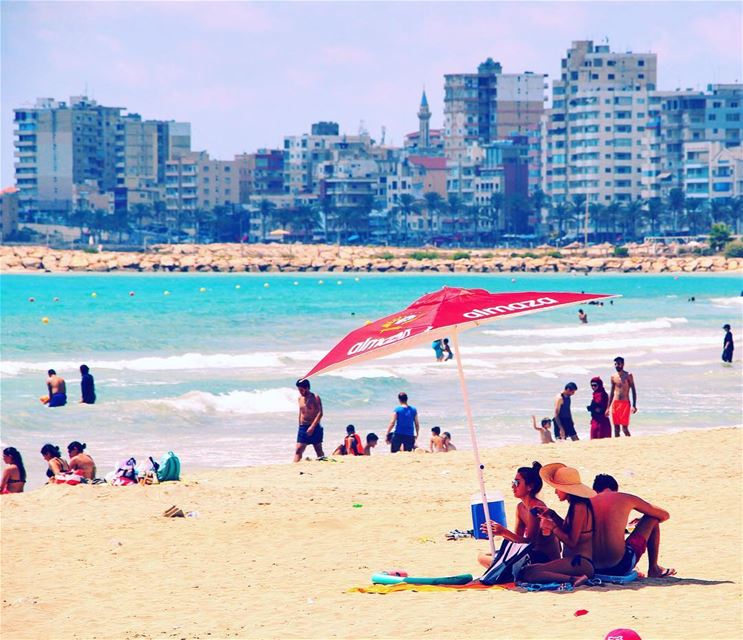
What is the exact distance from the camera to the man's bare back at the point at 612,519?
9.15 m

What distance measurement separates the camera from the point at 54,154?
608 feet

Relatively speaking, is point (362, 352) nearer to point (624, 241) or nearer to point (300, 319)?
point (300, 319)

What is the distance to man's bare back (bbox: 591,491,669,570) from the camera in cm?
915

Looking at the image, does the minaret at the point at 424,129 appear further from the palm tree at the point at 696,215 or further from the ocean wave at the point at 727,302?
the ocean wave at the point at 727,302

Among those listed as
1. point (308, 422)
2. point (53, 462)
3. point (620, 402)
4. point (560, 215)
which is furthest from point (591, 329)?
point (560, 215)

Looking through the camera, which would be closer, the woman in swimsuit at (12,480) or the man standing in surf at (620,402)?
the woman in swimsuit at (12,480)

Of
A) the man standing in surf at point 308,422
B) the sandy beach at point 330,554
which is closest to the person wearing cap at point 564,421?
the sandy beach at point 330,554

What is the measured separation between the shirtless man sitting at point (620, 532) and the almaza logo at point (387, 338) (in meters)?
1.65

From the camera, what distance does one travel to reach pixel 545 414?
24.1 m

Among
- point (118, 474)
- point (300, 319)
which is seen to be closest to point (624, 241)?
point (300, 319)

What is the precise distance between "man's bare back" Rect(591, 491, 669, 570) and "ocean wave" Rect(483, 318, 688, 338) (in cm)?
3699

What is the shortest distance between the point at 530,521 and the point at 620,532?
607 millimetres

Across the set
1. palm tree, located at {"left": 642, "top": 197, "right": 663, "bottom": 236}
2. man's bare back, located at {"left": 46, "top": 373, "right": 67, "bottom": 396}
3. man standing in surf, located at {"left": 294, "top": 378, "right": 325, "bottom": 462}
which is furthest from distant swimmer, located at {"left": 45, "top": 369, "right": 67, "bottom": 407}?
palm tree, located at {"left": 642, "top": 197, "right": 663, "bottom": 236}

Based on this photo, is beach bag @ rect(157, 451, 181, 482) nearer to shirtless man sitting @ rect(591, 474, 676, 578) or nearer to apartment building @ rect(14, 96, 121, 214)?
shirtless man sitting @ rect(591, 474, 676, 578)
